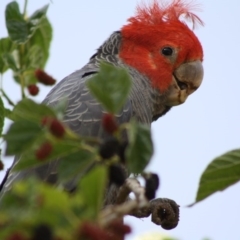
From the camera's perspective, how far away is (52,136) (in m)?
1.37

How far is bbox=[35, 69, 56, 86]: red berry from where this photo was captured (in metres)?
2.00

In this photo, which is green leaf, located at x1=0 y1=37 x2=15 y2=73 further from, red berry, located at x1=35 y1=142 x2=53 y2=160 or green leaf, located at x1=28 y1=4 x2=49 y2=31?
red berry, located at x1=35 y1=142 x2=53 y2=160

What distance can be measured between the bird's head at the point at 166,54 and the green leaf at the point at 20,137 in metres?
3.00

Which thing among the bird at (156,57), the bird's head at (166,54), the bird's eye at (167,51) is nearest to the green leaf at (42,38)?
the bird at (156,57)

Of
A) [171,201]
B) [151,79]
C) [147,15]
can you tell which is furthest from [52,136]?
[147,15]

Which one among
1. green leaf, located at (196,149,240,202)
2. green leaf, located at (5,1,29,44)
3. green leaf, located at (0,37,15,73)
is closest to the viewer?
green leaf, located at (196,149,240,202)

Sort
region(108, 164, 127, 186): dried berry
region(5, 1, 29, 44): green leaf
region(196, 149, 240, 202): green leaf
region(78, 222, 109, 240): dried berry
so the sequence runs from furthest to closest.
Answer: region(5, 1, 29, 44): green leaf
region(196, 149, 240, 202): green leaf
region(108, 164, 127, 186): dried berry
region(78, 222, 109, 240): dried berry

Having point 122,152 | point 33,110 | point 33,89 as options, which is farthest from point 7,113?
point 122,152

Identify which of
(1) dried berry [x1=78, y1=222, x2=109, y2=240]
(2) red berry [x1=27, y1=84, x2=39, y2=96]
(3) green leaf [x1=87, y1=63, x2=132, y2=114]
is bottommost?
(2) red berry [x1=27, y1=84, x2=39, y2=96]

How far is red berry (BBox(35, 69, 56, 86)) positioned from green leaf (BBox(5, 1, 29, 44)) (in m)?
0.16

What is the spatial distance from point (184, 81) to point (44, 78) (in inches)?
100

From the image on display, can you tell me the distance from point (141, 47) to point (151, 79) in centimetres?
26

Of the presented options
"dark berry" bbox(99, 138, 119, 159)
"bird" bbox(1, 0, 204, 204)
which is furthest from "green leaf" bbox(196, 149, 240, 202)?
"bird" bbox(1, 0, 204, 204)

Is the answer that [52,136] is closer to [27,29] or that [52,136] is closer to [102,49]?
[27,29]
